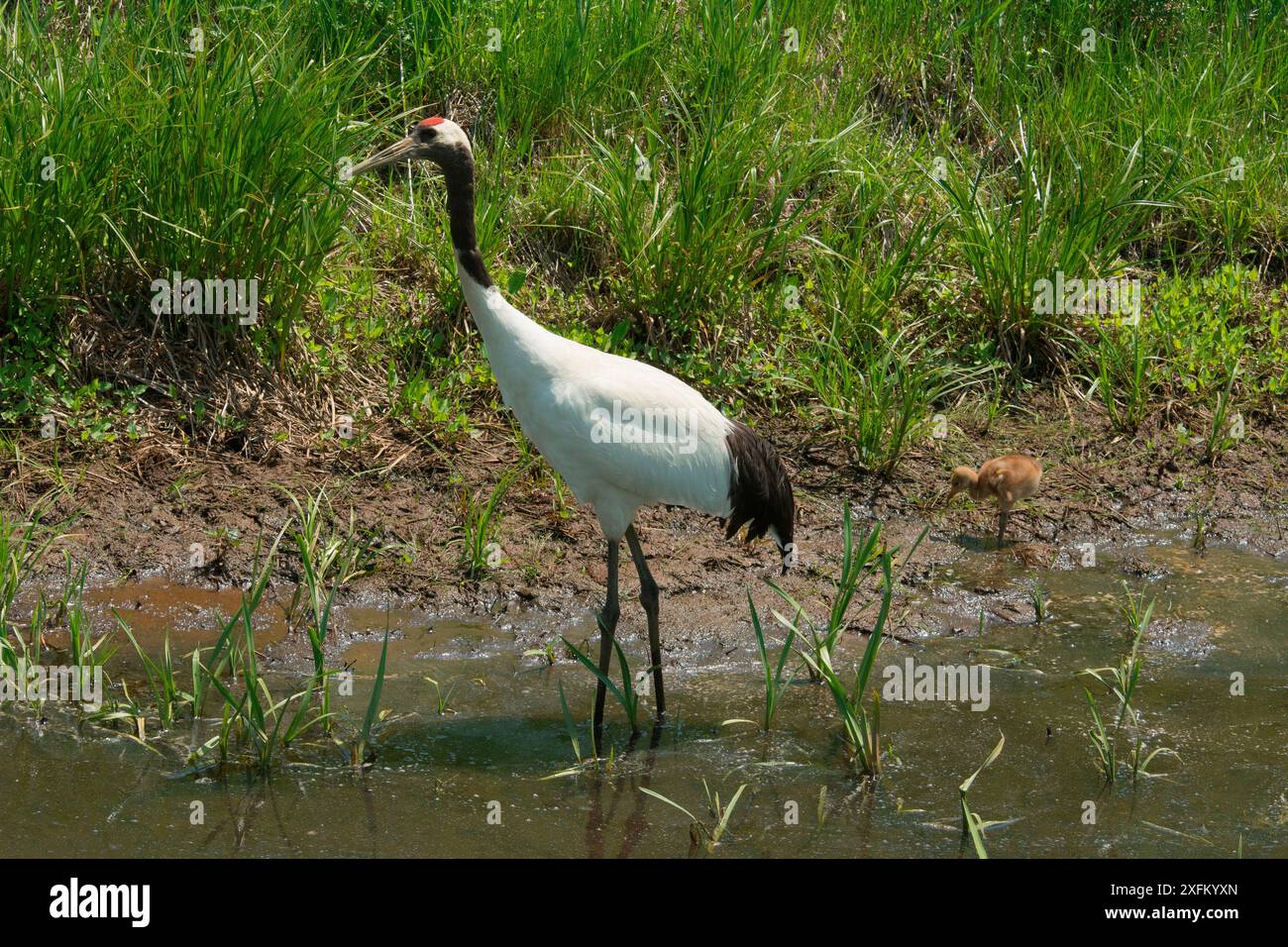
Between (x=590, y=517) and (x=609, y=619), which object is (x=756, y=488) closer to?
(x=609, y=619)

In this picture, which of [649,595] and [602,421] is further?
[649,595]

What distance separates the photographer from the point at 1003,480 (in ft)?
19.5

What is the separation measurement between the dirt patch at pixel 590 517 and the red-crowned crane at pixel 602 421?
603mm

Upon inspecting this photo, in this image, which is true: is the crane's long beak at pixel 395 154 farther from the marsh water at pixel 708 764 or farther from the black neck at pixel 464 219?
the marsh water at pixel 708 764

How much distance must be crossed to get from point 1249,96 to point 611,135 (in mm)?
3650

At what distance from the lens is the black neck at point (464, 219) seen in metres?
4.92

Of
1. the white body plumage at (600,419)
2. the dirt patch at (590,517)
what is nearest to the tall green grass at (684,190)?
the dirt patch at (590,517)

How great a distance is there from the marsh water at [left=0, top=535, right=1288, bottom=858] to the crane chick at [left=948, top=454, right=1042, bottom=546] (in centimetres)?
54

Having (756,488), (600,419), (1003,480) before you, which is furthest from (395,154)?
(1003,480)

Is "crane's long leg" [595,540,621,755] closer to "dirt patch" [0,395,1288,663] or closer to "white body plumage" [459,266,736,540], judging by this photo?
"white body plumage" [459,266,736,540]

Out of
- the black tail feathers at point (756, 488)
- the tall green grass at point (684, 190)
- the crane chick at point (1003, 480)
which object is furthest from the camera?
the tall green grass at point (684, 190)

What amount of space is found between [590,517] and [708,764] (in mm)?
1673

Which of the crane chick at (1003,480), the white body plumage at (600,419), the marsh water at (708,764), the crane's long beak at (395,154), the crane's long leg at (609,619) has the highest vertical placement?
the crane's long beak at (395,154)

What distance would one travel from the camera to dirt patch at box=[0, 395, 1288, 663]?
18.3 feet
